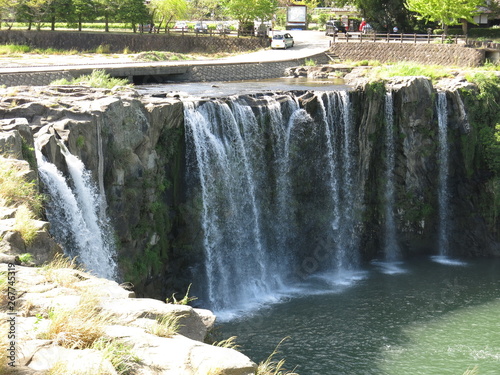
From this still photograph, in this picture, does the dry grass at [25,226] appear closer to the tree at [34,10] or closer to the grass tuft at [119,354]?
the grass tuft at [119,354]

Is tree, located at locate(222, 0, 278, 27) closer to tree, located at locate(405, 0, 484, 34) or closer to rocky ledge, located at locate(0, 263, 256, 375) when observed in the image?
tree, located at locate(405, 0, 484, 34)

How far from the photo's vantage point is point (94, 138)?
20.6m

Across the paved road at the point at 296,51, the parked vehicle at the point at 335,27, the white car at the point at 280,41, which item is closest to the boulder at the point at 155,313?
the paved road at the point at 296,51

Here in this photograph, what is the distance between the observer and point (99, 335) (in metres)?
10.1

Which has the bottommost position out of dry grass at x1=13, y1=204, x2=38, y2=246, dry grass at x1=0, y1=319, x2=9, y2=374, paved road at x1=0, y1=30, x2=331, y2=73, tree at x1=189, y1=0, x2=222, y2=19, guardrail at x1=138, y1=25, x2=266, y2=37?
dry grass at x1=0, y1=319, x2=9, y2=374

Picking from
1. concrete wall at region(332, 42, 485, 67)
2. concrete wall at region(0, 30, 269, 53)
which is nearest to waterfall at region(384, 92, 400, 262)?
concrete wall at region(332, 42, 485, 67)

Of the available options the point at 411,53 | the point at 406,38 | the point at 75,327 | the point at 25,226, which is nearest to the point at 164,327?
the point at 75,327

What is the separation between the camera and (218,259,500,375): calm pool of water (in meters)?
20.5

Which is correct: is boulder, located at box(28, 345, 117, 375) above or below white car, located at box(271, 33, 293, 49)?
below

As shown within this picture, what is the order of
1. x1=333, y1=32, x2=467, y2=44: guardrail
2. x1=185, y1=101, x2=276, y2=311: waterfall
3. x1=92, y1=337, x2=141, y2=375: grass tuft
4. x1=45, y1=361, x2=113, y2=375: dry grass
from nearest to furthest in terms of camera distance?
x1=45, y1=361, x2=113, y2=375: dry grass, x1=92, y1=337, x2=141, y2=375: grass tuft, x1=185, y1=101, x2=276, y2=311: waterfall, x1=333, y1=32, x2=467, y2=44: guardrail

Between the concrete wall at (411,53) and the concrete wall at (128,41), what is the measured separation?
868 centimetres

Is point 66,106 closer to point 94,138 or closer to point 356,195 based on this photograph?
point 94,138

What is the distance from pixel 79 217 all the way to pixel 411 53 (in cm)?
3622

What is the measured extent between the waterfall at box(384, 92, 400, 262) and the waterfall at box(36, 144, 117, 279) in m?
15.0
